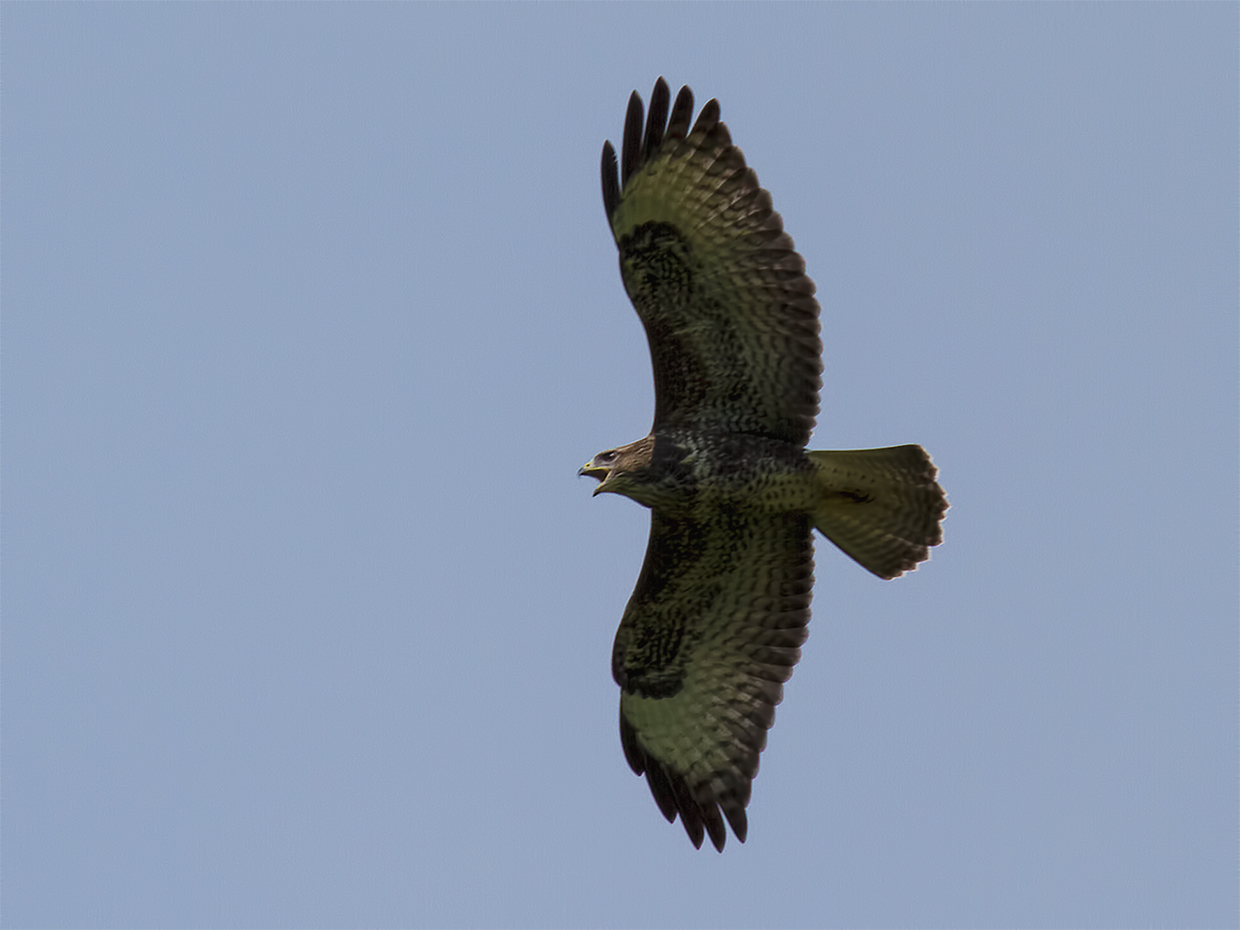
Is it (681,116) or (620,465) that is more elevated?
(681,116)

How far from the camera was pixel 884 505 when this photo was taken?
1018 centimetres

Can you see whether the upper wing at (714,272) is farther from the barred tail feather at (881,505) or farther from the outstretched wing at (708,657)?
the outstretched wing at (708,657)

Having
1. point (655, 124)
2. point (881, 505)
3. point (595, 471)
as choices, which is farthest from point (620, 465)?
point (655, 124)

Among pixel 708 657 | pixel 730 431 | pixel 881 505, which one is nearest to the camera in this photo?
pixel 730 431

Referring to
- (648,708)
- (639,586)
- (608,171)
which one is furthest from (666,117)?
(648,708)

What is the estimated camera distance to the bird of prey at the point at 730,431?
9820mm

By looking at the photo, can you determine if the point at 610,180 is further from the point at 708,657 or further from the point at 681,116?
the point at 708,657

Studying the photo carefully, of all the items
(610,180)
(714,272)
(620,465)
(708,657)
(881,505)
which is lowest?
(708,657)

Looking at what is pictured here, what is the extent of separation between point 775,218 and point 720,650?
2.69m

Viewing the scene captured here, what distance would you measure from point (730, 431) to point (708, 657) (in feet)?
5.22

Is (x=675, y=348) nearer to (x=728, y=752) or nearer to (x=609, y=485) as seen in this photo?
(x=609, y=485)

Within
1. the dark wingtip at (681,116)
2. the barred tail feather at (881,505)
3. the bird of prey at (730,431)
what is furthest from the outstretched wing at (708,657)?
the dark wingtip at (681,116)

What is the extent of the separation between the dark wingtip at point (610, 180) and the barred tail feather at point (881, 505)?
69.3 inches

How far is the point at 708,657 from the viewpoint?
10.9 m
